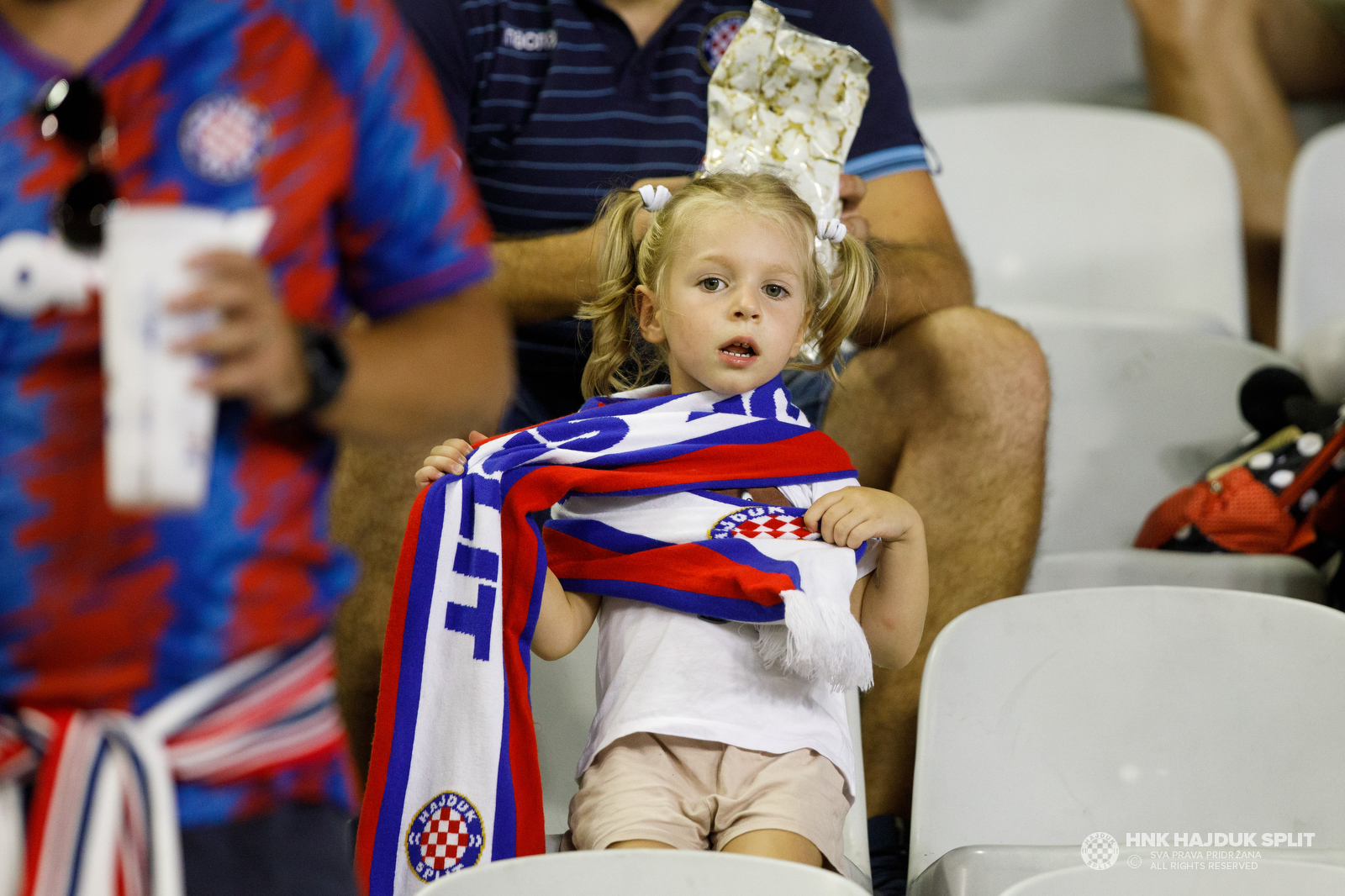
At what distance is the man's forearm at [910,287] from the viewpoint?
1521 millimetres

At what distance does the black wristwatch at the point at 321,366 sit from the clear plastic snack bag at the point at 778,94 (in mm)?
832

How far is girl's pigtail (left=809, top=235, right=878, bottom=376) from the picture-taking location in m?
1.28

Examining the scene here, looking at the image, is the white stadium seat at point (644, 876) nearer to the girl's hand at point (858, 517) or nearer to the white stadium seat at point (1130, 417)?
the girl's hand at point (858, 517)

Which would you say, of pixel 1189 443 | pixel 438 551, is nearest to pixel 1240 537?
pixel 1189 443

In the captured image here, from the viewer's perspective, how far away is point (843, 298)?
4.18 feet

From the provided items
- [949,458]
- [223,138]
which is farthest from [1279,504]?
[223,138]

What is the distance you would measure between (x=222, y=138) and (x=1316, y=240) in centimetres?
Answer: 228

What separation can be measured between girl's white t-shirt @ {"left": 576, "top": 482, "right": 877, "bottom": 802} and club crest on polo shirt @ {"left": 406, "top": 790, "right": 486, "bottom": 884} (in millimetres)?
106

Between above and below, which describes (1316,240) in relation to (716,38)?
below

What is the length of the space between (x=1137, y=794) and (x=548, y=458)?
2.00ft

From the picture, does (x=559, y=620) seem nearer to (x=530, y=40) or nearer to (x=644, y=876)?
(x=644, y=876)

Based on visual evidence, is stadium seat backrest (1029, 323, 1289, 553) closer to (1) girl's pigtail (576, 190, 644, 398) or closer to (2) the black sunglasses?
(1) girl's pigtail (576, 190, 644, 398)

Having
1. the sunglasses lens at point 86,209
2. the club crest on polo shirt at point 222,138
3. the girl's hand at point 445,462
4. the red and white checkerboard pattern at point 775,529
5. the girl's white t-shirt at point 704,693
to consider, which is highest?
the club crest on polo shirt at point 222,138

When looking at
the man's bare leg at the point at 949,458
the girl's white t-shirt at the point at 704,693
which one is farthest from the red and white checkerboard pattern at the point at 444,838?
the man's bare leg at the point at 949,458
